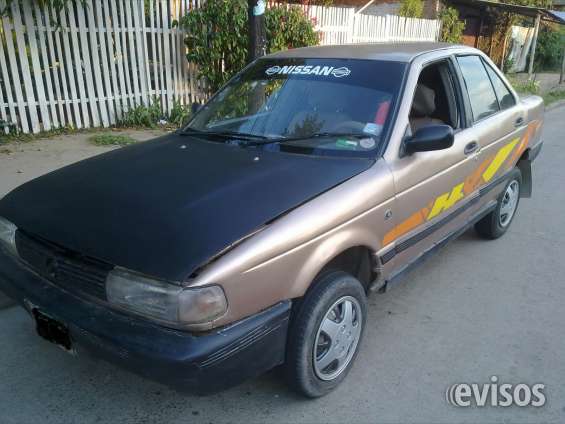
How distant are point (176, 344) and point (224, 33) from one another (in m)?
6.76

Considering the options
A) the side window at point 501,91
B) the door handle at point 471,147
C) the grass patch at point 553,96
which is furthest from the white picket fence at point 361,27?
the door handle at point 471,147

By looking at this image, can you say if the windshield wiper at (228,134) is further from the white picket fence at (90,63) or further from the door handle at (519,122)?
the white picket fence at (90,63)

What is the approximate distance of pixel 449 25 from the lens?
51.5 ft

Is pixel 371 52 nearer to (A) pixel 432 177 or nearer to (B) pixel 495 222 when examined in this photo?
(A) pixel 432 177

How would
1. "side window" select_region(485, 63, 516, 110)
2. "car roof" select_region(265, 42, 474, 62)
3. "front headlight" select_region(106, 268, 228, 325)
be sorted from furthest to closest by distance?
"side window" select_region(485, 63, 516, 110), "car roof" select_region(265, 42, 474, 62), "front headlight" select_region(106, 268, 228, 325)

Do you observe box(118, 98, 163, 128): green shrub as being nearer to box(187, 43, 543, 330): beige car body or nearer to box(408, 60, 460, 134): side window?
box(187, 43, 543, 330): beige car body

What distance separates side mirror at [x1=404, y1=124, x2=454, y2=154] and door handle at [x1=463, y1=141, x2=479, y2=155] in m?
0.69

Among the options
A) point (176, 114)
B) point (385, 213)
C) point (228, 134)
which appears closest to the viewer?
point (385, 213)

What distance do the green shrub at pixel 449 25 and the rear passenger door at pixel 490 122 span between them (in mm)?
12524

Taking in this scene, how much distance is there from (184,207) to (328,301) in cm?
83

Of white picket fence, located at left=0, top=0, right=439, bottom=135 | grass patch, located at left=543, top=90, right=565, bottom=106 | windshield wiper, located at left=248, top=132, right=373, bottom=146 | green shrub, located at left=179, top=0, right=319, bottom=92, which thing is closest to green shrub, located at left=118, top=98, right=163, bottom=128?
white picket fence, located at left=0, top=0, right=439, bottom=135

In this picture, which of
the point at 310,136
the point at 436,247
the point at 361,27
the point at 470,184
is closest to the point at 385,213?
the point at 310,136

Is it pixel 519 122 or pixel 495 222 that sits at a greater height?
pixel 519 122

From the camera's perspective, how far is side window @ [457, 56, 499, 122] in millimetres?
3623
